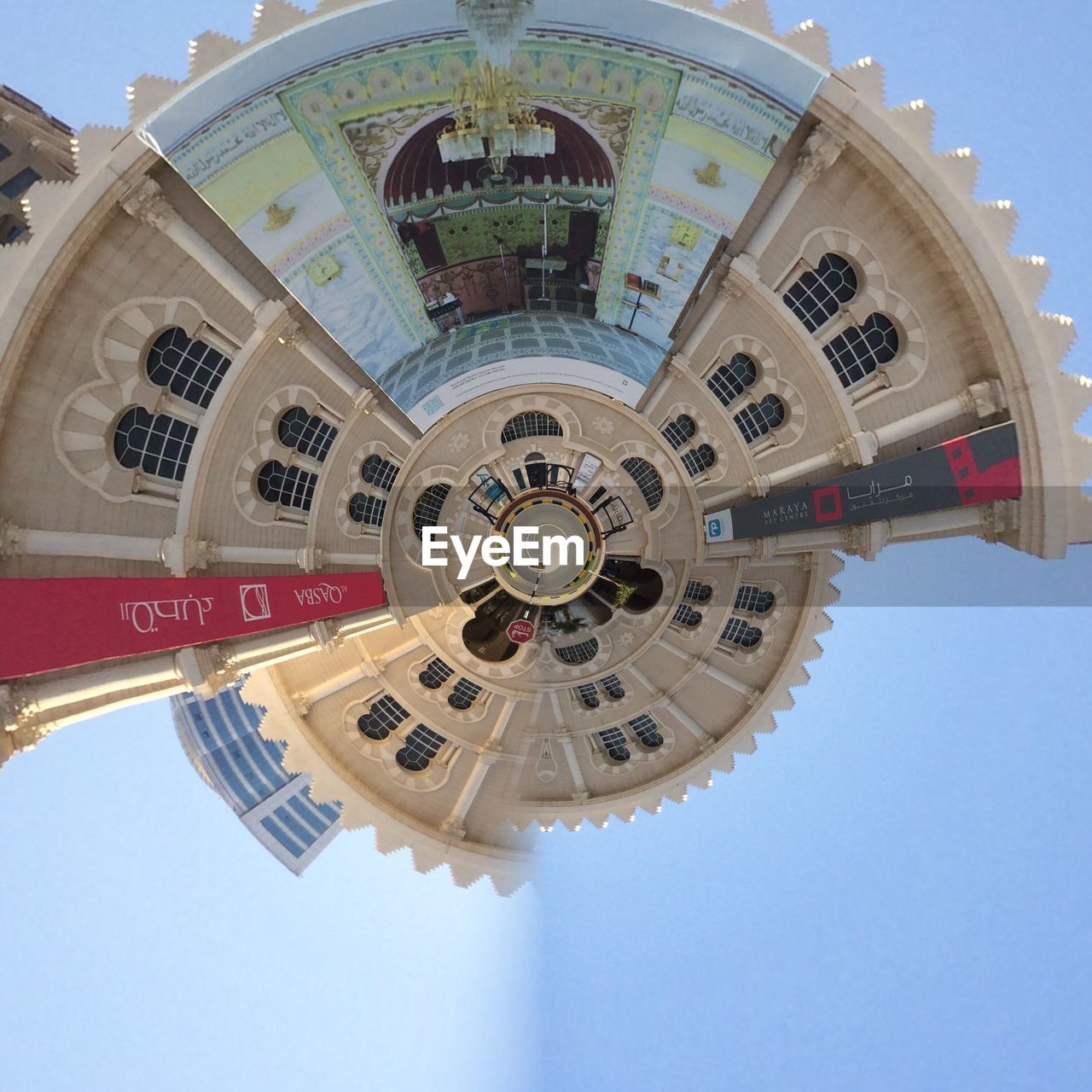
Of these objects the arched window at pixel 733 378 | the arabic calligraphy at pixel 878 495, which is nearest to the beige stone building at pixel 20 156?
the arched window at pixel 733 378

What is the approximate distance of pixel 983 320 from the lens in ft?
40.8

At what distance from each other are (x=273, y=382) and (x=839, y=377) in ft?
43.6

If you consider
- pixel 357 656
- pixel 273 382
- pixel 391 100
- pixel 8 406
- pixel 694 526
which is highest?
pixel 391 100

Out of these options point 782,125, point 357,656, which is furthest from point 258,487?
point 782,125

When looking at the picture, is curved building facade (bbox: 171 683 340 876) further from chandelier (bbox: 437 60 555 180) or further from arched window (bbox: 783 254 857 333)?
arched window (bbox: 783 254 857 333)

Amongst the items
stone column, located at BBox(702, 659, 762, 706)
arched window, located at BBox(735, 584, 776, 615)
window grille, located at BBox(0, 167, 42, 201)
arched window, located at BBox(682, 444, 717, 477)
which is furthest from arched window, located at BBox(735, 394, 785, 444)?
window grille, located at BBox(0, 167, 42, 201)

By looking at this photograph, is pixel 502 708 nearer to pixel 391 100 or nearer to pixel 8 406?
pixel 8 406

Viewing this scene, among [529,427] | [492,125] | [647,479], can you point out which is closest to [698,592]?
[647,479]

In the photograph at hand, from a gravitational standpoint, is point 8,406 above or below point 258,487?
above

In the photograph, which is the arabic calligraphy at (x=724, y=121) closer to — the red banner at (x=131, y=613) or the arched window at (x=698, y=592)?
the arched window at (x=698, y=592)

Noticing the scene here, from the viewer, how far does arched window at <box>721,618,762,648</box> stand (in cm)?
2039

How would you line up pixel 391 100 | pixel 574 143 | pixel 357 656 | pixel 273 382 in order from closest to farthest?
pixel 391 100, pixel 574 143, pixel 273 382, pixel 357 656

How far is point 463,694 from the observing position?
19.9 metres

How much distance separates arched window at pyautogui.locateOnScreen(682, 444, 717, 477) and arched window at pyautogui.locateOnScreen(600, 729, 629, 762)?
9.17 meters
